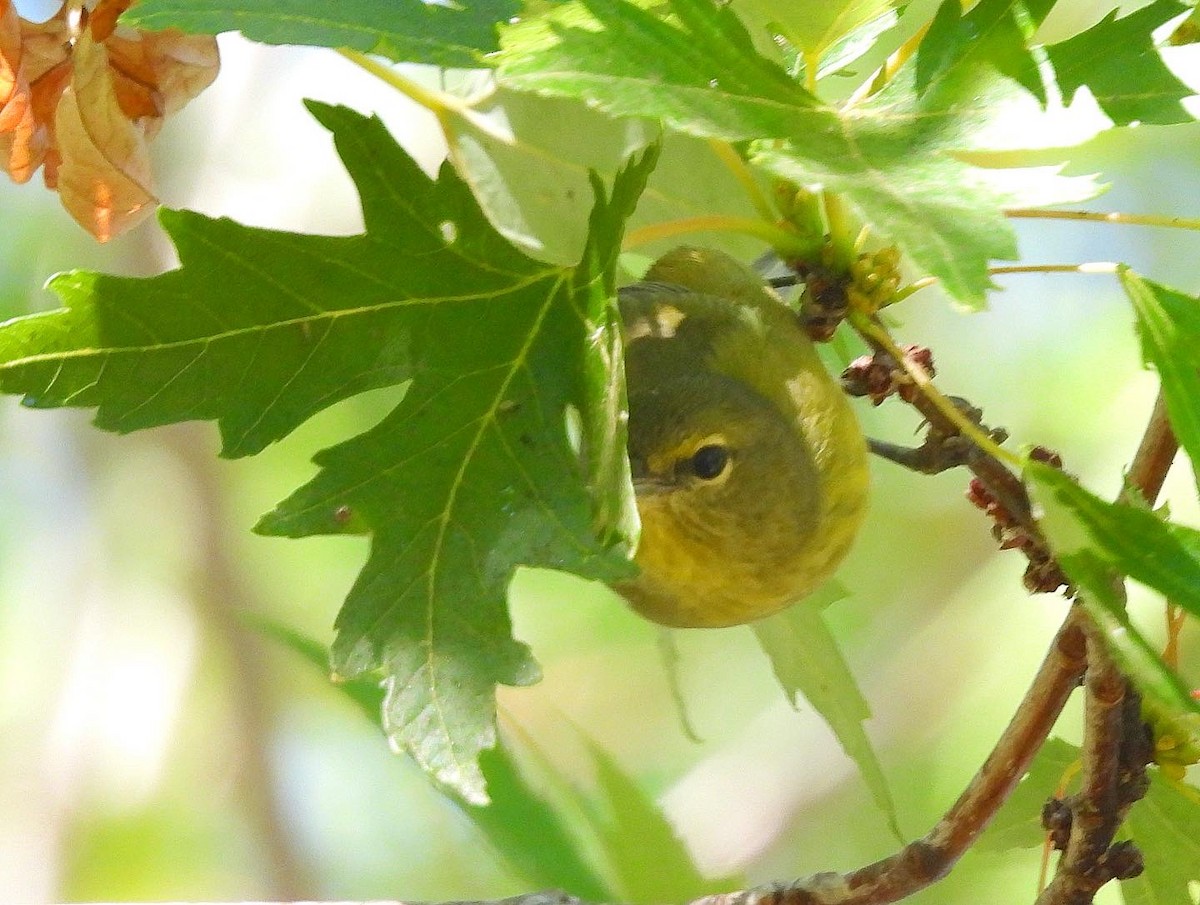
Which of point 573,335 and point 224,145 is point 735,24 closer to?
point 573,335

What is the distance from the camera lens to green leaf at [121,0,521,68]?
51 cm

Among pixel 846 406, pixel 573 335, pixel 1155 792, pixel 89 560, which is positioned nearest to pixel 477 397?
pixel 573 335

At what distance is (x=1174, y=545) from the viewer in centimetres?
46

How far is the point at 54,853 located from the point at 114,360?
159 centimetres

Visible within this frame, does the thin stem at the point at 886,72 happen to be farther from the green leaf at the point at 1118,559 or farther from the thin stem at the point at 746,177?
the green leaf at the point at 1118,559

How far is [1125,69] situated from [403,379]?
1.25 ft

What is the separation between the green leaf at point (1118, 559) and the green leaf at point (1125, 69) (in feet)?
0.55

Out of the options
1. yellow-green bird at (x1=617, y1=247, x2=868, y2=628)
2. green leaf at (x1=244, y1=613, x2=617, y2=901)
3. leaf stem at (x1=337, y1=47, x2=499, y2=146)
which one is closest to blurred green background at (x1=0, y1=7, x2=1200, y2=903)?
green leaf at (x1=244, y1=613, x2=617, y2=901)

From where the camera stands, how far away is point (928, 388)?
624 mm

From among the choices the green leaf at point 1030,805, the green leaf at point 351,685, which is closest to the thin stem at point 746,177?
the green leaf at point 1030,805

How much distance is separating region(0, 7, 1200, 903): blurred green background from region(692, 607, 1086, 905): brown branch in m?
1.02

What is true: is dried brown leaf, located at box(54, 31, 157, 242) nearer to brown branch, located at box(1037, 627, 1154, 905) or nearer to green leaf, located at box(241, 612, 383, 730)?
green leaf, located at box(241, 612, 383, 730)

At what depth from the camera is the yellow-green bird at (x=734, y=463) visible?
0.71 m

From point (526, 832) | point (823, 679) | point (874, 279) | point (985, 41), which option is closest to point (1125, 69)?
point (985, 41)
